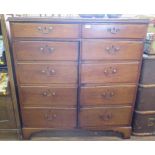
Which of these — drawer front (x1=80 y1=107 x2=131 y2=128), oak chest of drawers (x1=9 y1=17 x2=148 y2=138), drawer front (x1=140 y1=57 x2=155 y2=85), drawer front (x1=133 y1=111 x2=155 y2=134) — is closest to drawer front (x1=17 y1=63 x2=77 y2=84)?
oak chest of drawers (x1=9 y1=17 x2=148 y2=138)

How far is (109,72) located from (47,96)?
1.65ft

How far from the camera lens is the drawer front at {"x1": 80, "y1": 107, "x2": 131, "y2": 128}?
4.89 feet

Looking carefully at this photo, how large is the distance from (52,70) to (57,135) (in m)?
0.67

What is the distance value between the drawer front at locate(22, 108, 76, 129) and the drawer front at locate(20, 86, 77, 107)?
0.06 metres

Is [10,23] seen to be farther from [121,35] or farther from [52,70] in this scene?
[121,35]

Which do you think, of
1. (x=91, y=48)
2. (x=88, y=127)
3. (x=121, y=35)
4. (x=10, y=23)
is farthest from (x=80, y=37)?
(x=88, y=127)

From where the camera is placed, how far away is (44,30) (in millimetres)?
1195

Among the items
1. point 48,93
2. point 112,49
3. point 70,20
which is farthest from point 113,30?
point 48,93

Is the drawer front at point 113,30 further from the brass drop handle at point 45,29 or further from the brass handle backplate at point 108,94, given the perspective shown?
the brass handle backplate at point 108,94

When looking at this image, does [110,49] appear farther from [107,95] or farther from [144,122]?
[144,122]

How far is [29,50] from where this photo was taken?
125 centimetres

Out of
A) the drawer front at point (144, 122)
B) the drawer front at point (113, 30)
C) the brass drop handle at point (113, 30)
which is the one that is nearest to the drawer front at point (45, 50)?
the drawer front at point (113, 30)

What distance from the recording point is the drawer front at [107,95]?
1.41 meters

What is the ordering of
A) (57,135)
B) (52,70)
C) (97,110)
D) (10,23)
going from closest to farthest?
(10,23)
(52,70)
(97,110)
(57,135)
